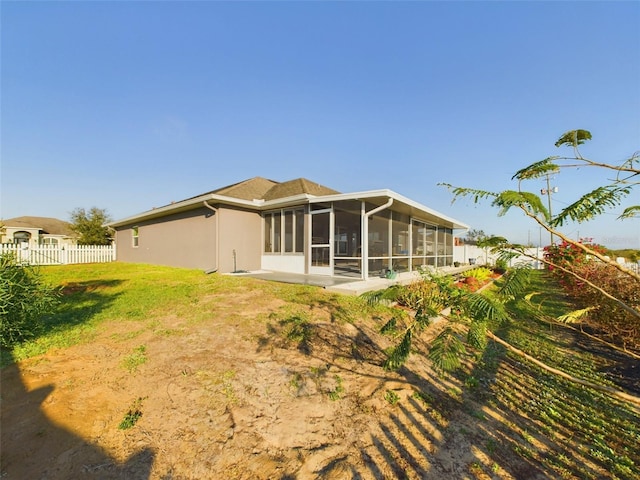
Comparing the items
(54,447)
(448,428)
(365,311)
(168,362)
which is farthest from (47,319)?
(448,428)

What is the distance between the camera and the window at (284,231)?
10688mm

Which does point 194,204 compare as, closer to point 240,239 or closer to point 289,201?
point 240,239

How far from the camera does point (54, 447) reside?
219cm

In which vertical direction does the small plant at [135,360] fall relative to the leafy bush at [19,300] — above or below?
below

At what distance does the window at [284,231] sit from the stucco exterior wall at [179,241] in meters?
2.24

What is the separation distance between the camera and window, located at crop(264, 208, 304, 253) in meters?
10.7

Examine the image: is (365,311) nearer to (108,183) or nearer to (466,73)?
(466,73)

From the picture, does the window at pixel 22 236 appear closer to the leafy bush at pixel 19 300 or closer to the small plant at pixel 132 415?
the leafy bush at pixel 19 300

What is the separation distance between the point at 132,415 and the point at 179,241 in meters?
11.4

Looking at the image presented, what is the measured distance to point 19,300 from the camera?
3652 mm

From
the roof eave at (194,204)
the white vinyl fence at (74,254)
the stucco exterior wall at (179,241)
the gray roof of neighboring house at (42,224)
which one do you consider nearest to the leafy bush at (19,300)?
the roof eave at (194,204)

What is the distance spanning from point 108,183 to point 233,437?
22.7 m

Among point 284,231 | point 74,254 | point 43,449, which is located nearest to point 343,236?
point 284,231

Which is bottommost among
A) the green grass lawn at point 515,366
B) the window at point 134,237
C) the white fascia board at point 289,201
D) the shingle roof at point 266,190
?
the green grass lawn at point 515,366
